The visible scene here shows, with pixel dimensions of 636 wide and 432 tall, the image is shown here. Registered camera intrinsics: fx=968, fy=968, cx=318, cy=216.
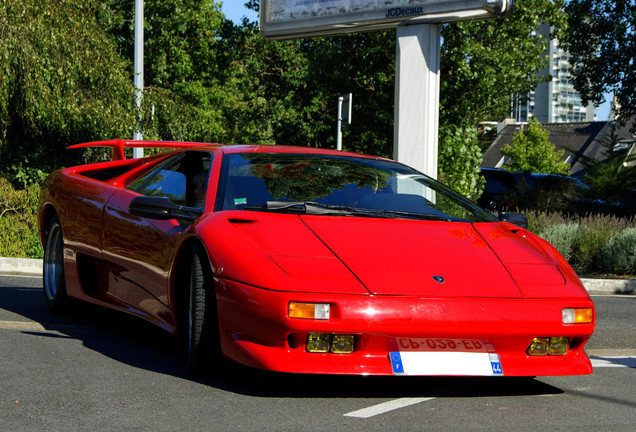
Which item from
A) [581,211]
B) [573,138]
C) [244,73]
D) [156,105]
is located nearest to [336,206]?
[581,211]

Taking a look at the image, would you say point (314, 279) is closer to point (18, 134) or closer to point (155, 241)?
point (155, 241)

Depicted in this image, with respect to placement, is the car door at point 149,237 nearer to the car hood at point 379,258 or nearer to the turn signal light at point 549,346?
the car hood at point 379,258

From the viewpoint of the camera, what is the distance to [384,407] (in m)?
4.29

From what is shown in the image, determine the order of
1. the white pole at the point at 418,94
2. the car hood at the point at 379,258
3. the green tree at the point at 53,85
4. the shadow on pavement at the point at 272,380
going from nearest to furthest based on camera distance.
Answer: the car hood at the point at 379,258
the shadow on pavement at the point at 272,380
the white pole at the point at 418,94
the green tree at the point at 53,85

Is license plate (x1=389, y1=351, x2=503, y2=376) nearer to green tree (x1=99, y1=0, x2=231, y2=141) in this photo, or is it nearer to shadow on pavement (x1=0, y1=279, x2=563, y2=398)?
shadow on pavement (x1=0, y1=279, x2=563, y2=398)

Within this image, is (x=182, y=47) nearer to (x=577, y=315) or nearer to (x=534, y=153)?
(x=534, y=153)

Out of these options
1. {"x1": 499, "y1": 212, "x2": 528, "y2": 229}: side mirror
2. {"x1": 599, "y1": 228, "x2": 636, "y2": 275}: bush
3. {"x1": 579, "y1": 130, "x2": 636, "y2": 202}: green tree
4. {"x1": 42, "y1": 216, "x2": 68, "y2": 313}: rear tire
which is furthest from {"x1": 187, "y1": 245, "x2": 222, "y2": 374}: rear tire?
{"x1": 579, "y1": 130, "x2": 636, "y2": 202}: green tree

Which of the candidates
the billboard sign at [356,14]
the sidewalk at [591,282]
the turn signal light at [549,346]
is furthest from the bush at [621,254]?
the turn signal light at [549,346]

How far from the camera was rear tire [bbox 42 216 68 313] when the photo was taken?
22.8 feet

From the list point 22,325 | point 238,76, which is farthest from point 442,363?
point 238,76

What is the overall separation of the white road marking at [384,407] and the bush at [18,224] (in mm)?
9393

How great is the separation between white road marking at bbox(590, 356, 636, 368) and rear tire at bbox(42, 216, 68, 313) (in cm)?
364

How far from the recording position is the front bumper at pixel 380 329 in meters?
4.20

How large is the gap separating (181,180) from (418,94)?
7.56m
